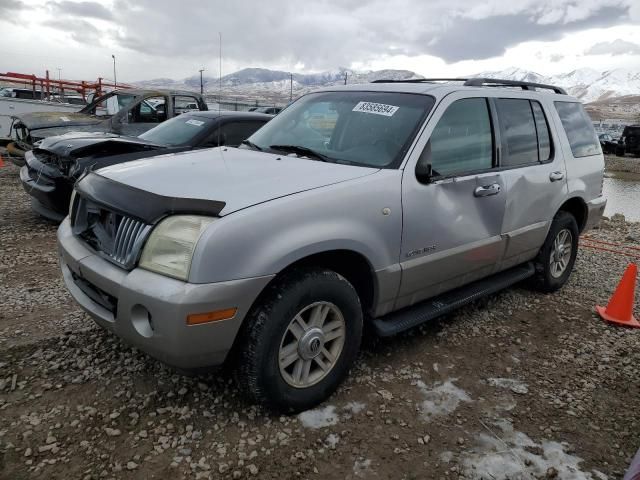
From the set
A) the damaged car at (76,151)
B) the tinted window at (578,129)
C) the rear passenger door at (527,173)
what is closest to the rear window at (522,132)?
the rear passenger door at (527,173)

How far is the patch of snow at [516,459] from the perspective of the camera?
2404mm

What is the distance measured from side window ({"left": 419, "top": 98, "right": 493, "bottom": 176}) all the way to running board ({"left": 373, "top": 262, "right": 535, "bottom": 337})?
0.90 metres

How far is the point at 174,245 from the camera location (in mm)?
2283

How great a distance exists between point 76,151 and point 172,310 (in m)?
4.19

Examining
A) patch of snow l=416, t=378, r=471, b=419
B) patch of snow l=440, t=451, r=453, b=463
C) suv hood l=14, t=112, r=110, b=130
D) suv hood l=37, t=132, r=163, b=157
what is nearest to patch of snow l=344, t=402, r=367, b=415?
patch of snow l=416, t=378, r=471, b=419

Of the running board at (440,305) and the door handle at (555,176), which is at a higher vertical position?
the door handle at (555,176)

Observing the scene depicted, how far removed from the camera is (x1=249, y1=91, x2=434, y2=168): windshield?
3121 millimetres

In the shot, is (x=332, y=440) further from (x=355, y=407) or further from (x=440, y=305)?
(x=440, y=305)

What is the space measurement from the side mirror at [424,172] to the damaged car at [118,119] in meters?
6.88

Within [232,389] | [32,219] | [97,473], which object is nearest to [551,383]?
[232,389]

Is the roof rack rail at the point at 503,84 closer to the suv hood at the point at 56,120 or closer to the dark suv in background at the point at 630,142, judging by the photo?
the suv hood at the point at 56,120

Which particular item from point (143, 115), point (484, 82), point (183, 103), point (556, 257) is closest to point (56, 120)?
point (143, 115)

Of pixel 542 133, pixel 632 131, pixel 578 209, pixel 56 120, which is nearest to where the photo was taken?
pixel 542 133

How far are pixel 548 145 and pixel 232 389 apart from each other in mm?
3362
